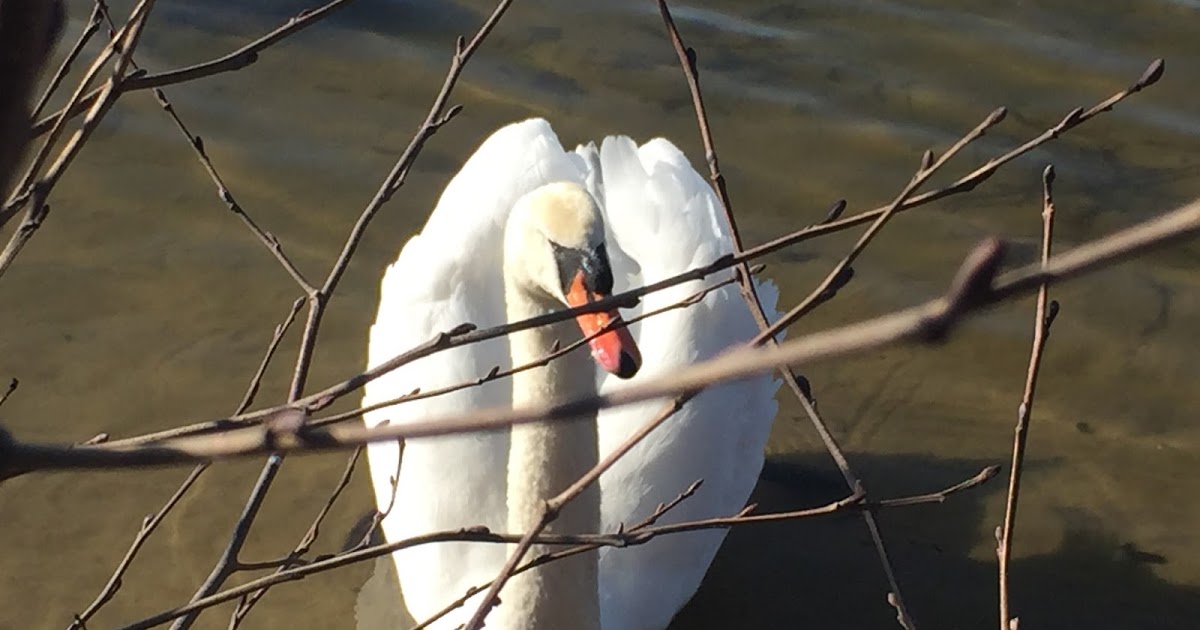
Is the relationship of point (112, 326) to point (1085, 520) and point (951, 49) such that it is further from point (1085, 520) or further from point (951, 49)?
point (951, 49)

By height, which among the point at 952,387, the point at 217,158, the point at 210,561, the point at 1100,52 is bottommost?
the point at 952,387

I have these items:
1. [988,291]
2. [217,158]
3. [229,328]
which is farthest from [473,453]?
[988,291]

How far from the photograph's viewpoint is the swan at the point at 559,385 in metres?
3.29

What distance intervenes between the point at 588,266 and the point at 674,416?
3.26ft

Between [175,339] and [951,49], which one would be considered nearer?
[175,339]

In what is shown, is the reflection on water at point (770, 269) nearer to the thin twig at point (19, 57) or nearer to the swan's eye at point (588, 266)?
the swan's eye at point (588, 266)

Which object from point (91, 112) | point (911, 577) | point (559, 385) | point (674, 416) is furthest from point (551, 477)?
point (91, 112)

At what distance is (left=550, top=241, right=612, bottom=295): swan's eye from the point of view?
3070 mm

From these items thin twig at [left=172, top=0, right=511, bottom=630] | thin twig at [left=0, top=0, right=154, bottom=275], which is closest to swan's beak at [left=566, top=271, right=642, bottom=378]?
thin twig at [left=172, top=0, right=511, bottom=630]

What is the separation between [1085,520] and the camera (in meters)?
4.74

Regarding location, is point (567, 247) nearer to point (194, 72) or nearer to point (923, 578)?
point (194, 72)

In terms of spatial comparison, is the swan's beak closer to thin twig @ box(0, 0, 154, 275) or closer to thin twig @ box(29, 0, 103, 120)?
thin twig @ box(29, 0, 103, 120)

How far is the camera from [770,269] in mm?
5727

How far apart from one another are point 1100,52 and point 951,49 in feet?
2.28
